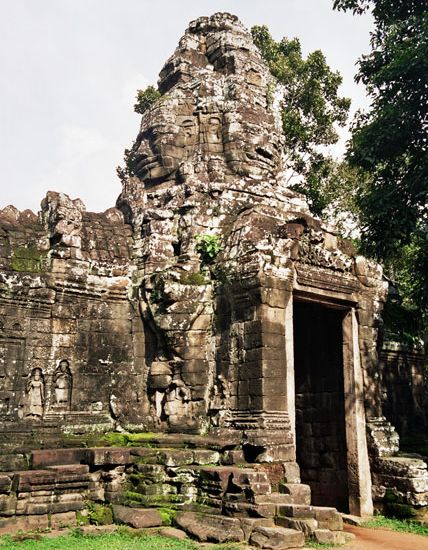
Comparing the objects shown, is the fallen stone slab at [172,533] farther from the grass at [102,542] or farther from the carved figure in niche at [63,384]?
the carved figure in niche at [63,384]

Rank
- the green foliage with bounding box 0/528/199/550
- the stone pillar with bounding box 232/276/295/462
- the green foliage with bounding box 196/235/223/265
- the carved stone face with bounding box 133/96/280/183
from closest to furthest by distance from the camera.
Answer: the green foliage with bounding box 0/528/199/550 → the stone pillar with bounding box 232/276/295/462 → the green foliage with bounding box 196/235/223/265 → the carved stone face with bounding box 133/96/280/183

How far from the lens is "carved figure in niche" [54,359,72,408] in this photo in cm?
972

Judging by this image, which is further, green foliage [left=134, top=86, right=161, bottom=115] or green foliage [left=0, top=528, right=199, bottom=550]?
green foliage [left=134, top=86, right=161, bottom=115]

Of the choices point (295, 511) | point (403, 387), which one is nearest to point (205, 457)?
point (295, 511)

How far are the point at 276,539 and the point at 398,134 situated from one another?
Result: 31.2ft

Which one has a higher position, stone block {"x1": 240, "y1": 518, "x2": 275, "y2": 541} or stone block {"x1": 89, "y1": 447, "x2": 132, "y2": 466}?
stone block {"x1": 89, "y1": 447, "x2": 132, "y2": 466}

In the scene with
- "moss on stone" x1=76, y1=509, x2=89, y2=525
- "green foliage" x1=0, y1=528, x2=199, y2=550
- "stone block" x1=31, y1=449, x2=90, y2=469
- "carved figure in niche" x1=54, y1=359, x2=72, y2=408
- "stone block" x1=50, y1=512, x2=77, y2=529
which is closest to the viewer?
"green foliage" x1=0, y1=528, x2=199, y2=550

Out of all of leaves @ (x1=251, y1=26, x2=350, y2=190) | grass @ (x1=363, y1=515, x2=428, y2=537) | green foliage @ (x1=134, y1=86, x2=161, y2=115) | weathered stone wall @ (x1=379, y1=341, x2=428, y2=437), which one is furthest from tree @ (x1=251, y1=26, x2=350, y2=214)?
grass @ (x1=363, y1=515, x2=428, y2=537)

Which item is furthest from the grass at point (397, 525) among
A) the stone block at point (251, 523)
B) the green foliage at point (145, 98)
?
the green foliage at point (145, 98)

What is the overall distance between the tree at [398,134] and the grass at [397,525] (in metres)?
5.30

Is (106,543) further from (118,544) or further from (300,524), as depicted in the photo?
(300,524)

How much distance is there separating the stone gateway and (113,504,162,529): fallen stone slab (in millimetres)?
282

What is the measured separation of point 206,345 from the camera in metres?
10.1

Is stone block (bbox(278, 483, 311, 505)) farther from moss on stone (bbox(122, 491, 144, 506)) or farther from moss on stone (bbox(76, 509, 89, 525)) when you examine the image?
moss on stone (bbox(76, 509, 89, 525))
